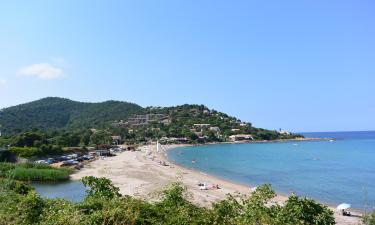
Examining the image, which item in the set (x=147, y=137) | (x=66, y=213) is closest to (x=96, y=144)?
(x=147, y=137)

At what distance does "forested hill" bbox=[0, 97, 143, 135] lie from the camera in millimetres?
139262

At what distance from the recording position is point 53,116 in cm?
17088

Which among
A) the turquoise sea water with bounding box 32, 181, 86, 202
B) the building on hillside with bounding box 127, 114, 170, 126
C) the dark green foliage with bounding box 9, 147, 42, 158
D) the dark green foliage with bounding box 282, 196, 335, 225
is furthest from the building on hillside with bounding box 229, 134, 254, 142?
the dark green foliage with bounding box 282, 196, 335, 225

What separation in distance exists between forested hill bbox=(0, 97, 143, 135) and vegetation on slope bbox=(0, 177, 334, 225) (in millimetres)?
120234

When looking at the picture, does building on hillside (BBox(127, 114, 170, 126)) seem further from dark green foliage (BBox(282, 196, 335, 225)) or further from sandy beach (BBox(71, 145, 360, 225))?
dark green foliage (BBox(282, 196, 335, 225))

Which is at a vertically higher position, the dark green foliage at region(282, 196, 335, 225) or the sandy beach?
the dark green foliage at region(282, 196, 335, 225)

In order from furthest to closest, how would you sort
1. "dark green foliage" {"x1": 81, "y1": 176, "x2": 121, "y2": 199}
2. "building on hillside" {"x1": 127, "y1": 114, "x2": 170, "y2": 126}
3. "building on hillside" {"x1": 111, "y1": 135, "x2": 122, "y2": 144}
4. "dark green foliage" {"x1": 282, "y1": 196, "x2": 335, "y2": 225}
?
"building on hillside" {"x1": 127, "y1": 114, "x2": 170, "y2": 126} → "building on hillside" {"x1": 111, "y1": 135, "x2": 122, "y2": 144} → "dark green foliage" {"x1": 81, "y1": 176, "x2": 121, "y2": 199} → "dark green foliage" {"x1": 282, "y1": 196, "x2": 335, "y2": 225}

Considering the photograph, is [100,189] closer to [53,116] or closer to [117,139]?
[117,139]

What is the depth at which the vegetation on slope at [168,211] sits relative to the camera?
8609mm

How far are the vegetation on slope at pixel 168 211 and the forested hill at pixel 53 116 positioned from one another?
120m

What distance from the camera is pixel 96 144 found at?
333ft

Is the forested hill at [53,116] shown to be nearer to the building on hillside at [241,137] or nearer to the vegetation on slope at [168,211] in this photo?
the building on hillside at [241,137]

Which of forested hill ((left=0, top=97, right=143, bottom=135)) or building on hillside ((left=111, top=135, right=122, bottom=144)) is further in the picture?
forested hill ((left=0, top=97, right=143, bottom=135))

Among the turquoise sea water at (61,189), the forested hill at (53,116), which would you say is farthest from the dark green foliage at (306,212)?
the forested hill at (53,116)
